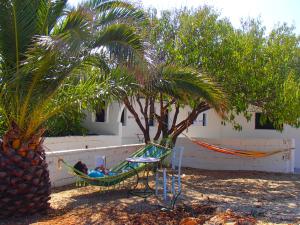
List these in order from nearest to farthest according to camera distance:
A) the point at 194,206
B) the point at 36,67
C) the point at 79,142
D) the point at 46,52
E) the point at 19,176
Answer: the point at 46,52
the point at 36,67
the point at 19,176
the point at 194,206
the point at 79,142

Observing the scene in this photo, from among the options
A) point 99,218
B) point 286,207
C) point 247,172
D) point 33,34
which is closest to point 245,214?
point 286,207

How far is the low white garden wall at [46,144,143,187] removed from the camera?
991cm

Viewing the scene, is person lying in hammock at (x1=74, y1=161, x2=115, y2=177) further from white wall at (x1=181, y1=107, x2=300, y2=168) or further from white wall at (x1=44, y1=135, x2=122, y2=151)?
white wall at (x1=181, y1=107, x2=300, y2=168)

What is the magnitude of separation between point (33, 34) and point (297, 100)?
7.04m

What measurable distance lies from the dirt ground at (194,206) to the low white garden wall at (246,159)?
236cm

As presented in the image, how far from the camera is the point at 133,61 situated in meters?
6.39

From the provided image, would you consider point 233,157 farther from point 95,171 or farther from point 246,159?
point 95,171

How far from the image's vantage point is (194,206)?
24.8 feet

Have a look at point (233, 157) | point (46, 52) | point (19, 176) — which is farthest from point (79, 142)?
point (46, 52)

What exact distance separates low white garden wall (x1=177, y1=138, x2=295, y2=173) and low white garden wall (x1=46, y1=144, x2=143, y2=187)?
9.25 ft

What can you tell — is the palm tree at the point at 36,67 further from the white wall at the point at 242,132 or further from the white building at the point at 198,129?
the white wall at the point at 242,132

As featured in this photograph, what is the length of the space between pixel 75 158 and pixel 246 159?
6082mm

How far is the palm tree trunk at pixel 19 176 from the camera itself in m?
6.88

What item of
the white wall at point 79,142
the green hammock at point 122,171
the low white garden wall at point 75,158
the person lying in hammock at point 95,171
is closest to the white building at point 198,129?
the white wall at point 79,142
